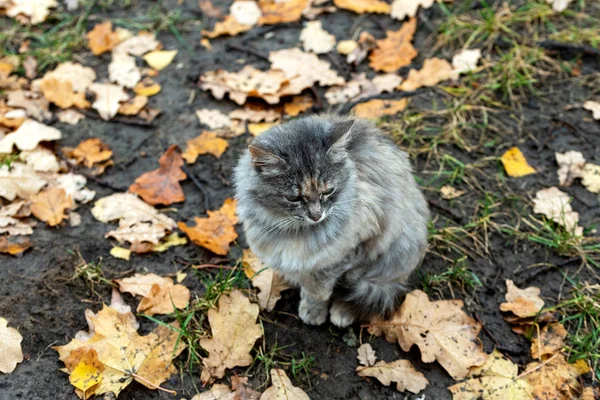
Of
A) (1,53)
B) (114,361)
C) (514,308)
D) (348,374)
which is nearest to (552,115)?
(514,308)

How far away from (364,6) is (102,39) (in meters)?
Result: 2.54

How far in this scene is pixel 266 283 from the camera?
3.79 m

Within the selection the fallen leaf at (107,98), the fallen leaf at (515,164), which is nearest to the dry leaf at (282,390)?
the fallen leaf at (515,164)

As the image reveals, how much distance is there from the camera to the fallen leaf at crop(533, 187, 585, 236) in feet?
13.3

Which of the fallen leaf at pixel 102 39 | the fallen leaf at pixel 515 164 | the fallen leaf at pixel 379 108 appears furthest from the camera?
the fallen leaf at pixel 102 39

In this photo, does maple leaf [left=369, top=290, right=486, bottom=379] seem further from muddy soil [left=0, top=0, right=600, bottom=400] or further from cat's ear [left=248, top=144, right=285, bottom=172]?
cat's ear [left=248, top=144, right=285, bottom=172]

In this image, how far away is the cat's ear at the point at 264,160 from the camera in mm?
2832

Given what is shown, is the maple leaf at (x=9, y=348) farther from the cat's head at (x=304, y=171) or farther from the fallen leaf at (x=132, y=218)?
the cat's head at (x=304, y=171)

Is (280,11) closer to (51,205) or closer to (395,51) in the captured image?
(395,51)

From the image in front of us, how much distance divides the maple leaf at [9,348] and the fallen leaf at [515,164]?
356 centimetres

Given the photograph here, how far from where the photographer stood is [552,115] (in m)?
4.69

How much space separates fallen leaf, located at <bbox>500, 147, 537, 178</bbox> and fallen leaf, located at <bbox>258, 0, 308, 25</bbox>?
8.00 ft

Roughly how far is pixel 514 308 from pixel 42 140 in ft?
12.0

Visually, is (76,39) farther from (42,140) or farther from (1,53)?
(42,140)
